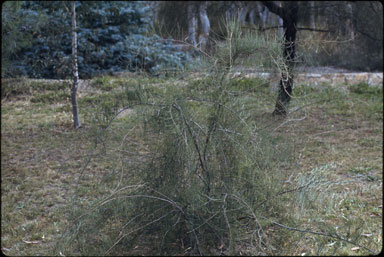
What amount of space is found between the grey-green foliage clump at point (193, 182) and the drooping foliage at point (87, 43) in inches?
47.3

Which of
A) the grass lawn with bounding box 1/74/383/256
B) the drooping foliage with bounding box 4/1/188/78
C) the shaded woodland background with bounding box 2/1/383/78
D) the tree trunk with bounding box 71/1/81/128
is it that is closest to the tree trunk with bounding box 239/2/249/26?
the shaded woodland background with bounding box 2/1/383/78

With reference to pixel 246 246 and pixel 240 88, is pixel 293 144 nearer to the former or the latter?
pixel 240 88

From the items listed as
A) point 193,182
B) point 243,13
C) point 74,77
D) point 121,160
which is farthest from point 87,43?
point 193,182

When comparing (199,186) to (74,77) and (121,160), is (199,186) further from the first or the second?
(74,77)

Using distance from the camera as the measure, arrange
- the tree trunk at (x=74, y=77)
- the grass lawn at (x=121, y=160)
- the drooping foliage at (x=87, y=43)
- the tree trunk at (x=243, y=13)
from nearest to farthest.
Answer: the grass lawn at (x=121, y=160) < the tree trunk at (x=243, y=13) < the tree trunk at (x=74, y=77) < the drooping foliage at (x=87, y=43)

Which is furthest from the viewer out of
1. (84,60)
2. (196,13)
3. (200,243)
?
(196,13)

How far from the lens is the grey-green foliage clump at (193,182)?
2.89 m

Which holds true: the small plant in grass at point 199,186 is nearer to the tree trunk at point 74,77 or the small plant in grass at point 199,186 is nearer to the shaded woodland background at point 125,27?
the shaded woodland background at point 125,27

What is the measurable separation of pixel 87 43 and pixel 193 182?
14.3ft

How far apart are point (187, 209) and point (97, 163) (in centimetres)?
263

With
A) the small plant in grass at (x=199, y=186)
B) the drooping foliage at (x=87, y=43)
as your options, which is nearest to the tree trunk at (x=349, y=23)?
the drooping foliage at (x=87, y=43)

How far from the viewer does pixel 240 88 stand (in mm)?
3420

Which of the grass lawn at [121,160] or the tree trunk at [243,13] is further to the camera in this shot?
the tree trunk at [243,13]

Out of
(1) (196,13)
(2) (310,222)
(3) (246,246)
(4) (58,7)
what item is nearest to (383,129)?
(1) (196,13)
